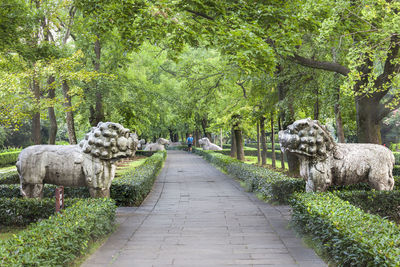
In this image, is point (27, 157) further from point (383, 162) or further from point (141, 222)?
point (383, 162)

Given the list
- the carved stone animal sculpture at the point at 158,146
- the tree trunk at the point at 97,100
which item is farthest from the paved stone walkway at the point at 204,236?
the carved stone animal sculpture at the point at 158,146

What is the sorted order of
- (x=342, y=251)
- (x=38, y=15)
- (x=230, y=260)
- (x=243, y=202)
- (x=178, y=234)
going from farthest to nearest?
(x=38, y=15), (x=243, y=202), (x=178, y=234), (x=230, y=260), (x=342, y=251)

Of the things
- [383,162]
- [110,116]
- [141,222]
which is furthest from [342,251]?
[110,116]

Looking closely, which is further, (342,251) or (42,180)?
(42,180)

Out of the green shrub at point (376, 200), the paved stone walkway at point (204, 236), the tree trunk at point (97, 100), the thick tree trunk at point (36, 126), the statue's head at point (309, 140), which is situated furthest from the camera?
the tree trunk at point (97, 100)

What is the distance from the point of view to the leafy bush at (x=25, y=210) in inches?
283

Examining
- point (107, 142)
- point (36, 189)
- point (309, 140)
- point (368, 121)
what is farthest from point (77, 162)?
point (368, 121)

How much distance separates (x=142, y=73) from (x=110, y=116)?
7.05 m

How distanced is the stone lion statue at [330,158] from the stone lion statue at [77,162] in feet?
12.1

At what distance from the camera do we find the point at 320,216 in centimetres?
537

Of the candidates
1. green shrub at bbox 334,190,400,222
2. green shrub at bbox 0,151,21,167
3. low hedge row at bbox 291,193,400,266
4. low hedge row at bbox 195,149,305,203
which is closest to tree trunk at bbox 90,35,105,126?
low hedge row at bbox 195,149,305,203

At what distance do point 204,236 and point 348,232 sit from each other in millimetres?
2926

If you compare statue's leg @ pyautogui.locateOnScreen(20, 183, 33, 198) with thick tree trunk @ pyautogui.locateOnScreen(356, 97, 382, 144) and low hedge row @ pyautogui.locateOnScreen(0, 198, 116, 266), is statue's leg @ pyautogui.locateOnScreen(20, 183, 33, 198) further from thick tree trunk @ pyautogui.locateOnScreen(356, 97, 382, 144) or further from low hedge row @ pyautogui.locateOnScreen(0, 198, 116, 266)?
thick tree trunk @ pyautogui.locateOnScreen(356, 97, 382, 144)

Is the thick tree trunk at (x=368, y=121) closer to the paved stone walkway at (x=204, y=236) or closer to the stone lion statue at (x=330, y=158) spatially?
the stone lion statue at (x=330, y=158)
